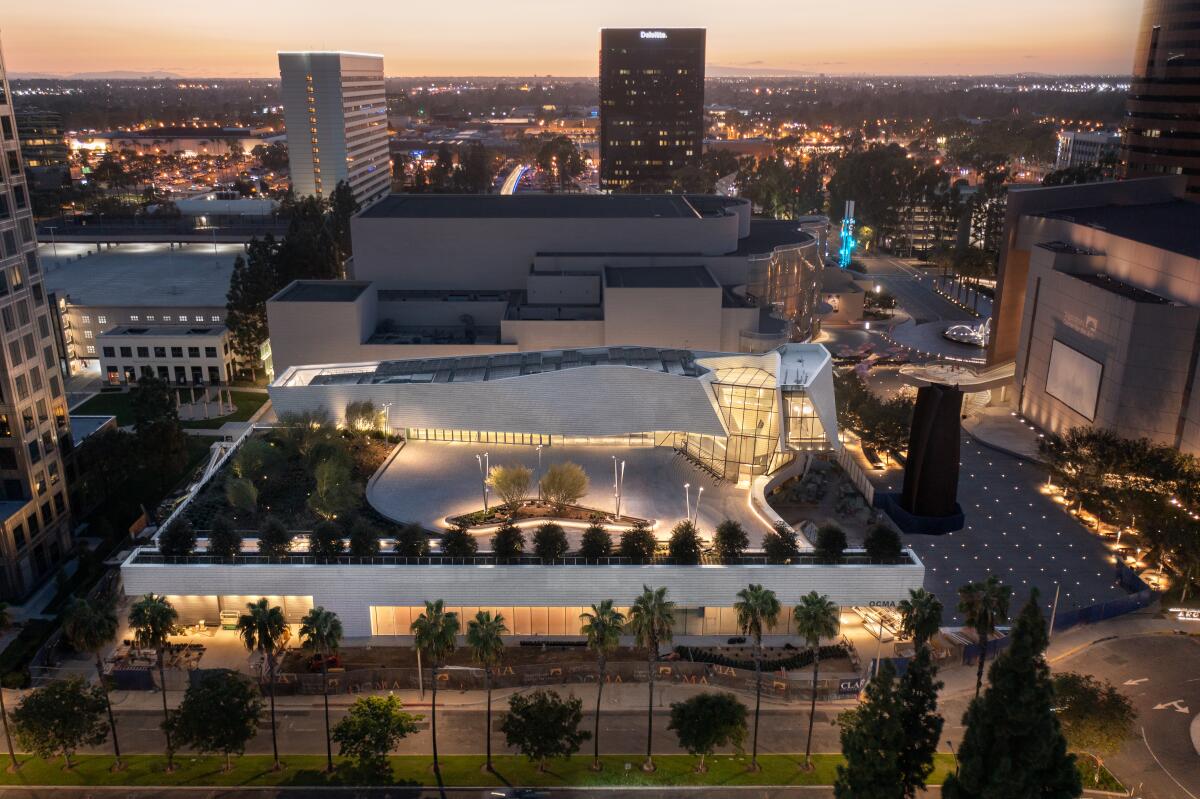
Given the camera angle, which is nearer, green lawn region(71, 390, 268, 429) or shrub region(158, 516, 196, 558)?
shrub region(158, 516, 196, 558)

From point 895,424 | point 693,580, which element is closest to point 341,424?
point 693,580

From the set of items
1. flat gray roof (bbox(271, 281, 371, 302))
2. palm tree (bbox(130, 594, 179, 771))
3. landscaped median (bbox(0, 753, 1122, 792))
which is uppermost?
flat gray roof (bbox(271, 281, 371, 302))

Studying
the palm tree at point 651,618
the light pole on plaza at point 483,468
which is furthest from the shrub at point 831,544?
the light pole on plaza at point 483,468

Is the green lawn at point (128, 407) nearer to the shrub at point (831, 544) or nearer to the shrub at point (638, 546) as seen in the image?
the shrub at point (638, 546)

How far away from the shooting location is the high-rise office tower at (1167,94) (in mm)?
105250

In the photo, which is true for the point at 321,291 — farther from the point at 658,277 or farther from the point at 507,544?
the point at 507,544

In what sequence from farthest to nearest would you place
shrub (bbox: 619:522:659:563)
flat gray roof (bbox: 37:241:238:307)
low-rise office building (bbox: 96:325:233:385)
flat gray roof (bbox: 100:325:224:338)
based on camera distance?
flat gray roof (bbox: 37:241:238:307) → flat gray roof (bbox: 100:325:224:338) → low-rise office building (bbox: 96:325:233:385) → shrub (bbox: 619:522:659:563)

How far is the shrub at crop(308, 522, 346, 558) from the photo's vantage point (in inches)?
1779

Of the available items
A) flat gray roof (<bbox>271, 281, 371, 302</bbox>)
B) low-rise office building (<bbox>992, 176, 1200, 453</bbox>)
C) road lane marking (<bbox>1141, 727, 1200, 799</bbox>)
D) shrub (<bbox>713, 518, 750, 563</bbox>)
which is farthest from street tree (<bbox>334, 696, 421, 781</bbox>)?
low-rise office building (<bbox>992, 176, 1200, 453</bbox>)

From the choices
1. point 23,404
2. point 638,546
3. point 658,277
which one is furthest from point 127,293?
point 638,546

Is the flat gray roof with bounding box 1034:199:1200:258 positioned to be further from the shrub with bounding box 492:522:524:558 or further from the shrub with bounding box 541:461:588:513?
the shrub with bounding box 492:522:524:558

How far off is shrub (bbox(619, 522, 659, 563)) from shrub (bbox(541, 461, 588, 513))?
551cm

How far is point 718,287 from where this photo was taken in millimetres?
78625

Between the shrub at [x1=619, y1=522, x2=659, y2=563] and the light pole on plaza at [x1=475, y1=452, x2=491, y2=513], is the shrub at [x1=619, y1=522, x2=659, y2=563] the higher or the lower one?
the higher one
